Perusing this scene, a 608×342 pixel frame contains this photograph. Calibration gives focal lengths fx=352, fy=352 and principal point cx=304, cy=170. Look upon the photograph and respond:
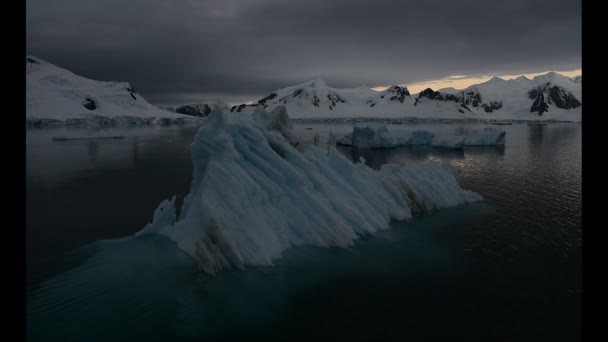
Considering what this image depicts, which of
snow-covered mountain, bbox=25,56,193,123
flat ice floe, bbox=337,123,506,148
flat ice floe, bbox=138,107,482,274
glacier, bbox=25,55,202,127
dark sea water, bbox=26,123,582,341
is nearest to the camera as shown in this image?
dark sea water, bbox=26,123,582,341

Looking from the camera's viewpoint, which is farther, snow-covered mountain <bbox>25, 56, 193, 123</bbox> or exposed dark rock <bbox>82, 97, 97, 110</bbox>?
exposed dark rock <bbox>82, 97, 97, 110</bbox>

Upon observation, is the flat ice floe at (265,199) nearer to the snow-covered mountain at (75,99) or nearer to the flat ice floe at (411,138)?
the flat ice floe at (411,138)

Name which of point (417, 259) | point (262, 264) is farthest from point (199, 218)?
point (417, 259)

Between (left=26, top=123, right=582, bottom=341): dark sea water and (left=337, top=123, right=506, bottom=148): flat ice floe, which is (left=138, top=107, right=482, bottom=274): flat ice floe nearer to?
(left=26, top=123, right=582, bottom=341): dark sea water

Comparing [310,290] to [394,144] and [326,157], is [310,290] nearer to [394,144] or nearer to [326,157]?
[326,157]

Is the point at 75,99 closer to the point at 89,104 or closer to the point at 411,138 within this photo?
the point at 89,104

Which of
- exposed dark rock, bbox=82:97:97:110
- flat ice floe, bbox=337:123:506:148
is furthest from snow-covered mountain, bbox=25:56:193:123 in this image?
flat ice floe, bbox=337:123:506:148

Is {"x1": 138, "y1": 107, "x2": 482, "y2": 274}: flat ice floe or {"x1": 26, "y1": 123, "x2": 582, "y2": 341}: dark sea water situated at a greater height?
{"x1": 138, "y1": 107, "x2": 482, "y2": 274}: flat ice floe

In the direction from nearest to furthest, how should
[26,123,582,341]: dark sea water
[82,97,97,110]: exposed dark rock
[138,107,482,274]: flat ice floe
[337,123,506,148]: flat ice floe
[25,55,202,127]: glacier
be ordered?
[26,123,582,341]: dark sea water
[138,107,482,274]: flat ice floe
[337,123,506,148]: flat ice floe
[25,55,202,127]: glacier
[82,97,97,110]: exposed dark rock

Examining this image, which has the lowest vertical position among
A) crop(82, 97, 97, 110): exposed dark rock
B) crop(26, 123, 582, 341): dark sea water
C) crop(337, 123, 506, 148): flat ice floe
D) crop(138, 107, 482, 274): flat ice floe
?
crop(26, 123, 582, 341): dark sea water
